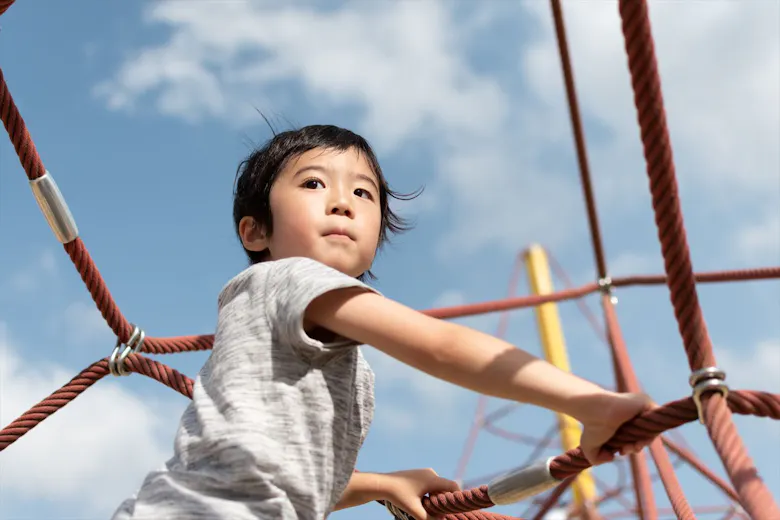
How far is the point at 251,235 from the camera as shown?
0.96 m

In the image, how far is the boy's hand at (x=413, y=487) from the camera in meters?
0.91

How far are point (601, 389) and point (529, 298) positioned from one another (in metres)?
1.09

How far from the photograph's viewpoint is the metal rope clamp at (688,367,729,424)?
616 mm

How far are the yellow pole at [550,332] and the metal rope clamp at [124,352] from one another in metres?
4.49

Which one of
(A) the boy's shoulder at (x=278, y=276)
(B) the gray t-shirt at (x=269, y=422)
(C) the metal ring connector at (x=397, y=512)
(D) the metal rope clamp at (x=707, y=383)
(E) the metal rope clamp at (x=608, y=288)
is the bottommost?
(B) the gray t-shirt at (x=269, y=422)

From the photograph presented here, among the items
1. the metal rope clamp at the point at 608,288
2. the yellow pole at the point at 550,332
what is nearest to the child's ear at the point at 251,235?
the metal rope clamp at the point at 608,288

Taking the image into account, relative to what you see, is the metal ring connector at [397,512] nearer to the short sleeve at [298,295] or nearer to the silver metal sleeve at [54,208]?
the short sleeve at [298,295]

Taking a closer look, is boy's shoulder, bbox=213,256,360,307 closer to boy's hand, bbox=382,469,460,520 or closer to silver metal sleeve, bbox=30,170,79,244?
boy's hand, bbox=382,469,460,520

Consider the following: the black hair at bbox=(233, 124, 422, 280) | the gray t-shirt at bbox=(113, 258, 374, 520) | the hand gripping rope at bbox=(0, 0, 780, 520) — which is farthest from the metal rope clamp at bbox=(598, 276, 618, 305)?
the gray t-shirt at bbox=(113, 258, 374, 520)

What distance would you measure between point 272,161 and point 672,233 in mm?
491

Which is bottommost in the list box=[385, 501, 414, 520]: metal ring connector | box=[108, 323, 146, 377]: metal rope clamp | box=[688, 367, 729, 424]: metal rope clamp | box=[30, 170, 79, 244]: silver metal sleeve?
box=[385, 501, 414, 520]: metal ring connector

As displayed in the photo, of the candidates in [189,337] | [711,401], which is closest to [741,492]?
[711,401]

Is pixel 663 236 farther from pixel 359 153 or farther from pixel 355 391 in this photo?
pixel 359 153

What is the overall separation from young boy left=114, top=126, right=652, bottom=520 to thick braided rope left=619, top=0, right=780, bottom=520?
62 millimetres
